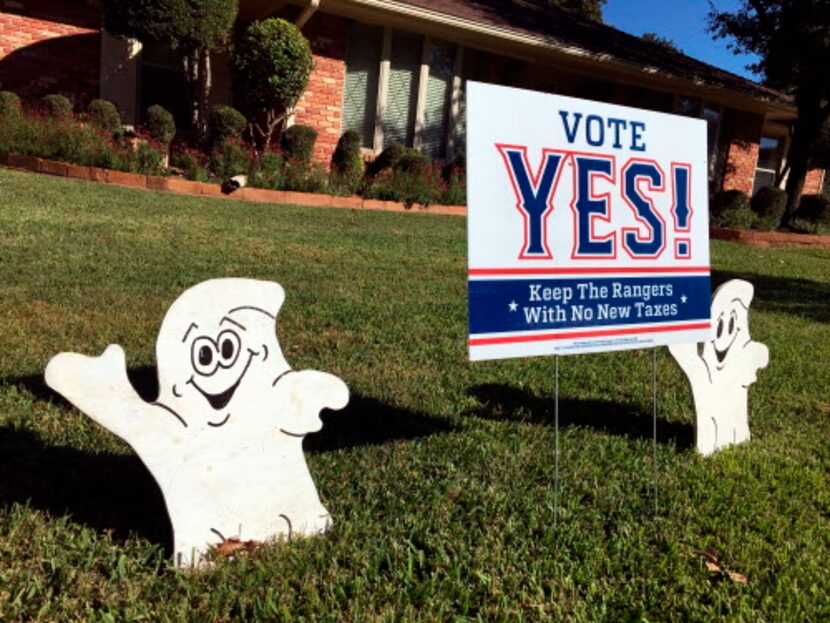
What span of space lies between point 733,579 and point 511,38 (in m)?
13.8

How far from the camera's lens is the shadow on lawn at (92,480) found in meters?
2.36

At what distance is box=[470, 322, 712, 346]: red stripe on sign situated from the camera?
2390 mm

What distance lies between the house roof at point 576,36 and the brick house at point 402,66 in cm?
4

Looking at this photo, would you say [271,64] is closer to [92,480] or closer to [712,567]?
[92,480]

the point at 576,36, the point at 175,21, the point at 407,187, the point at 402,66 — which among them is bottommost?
the point at 407,187

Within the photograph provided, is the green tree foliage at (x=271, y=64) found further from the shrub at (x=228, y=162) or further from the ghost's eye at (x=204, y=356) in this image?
the ghost's eye at (x=204, y=356)

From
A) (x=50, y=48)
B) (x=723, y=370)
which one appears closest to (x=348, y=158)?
(x=50, y=48)

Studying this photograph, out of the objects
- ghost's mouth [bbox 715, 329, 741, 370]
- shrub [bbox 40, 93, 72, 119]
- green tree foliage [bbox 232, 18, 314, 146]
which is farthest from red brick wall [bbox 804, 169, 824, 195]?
ghost's mouth [bbox 715, 329, 741, 370]

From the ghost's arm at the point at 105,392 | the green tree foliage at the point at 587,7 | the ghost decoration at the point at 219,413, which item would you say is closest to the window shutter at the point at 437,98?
the ghost decoration at the point at 219,413

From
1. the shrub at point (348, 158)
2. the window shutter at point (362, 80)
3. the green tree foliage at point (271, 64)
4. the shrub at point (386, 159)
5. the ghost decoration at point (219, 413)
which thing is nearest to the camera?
the ghost decoration at point (219, 413)

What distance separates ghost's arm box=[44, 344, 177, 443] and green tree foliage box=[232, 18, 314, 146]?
413 inches

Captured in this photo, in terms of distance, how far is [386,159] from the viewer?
45.3 ft

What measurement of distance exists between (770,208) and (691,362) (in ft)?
47.8

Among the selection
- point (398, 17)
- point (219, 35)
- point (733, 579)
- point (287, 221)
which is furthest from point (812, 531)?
point (398, 17)
